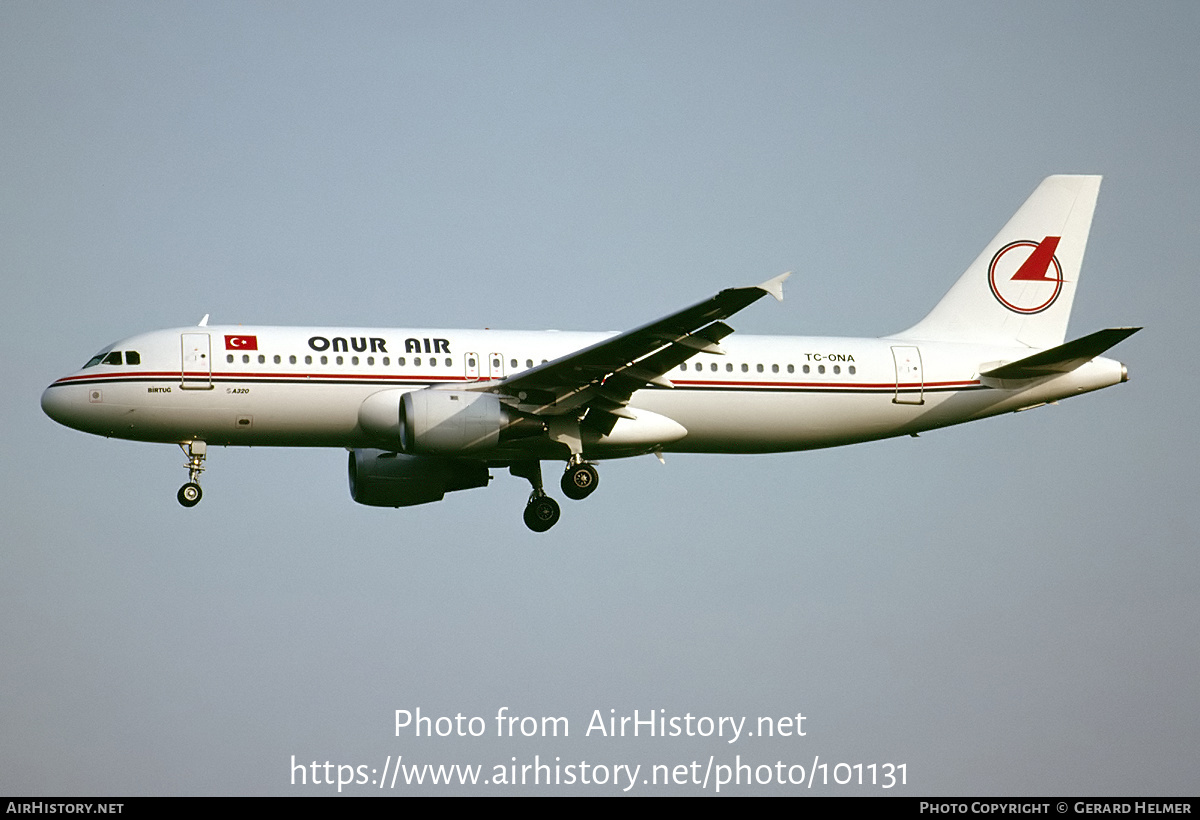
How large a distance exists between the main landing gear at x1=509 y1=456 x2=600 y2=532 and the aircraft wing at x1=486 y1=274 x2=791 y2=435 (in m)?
1.08

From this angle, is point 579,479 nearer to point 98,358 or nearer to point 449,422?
point 449,422

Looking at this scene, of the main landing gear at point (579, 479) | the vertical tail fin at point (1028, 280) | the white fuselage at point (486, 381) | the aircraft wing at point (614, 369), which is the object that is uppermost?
the vertical tail fin at point (1028, 280)

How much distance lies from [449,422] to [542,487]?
541 centimetres

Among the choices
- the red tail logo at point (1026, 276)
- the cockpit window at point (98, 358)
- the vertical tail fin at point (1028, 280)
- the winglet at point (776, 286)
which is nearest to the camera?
the winglet at point (776, 286)

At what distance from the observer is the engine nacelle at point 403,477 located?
1528 inches

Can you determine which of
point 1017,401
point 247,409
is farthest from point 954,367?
point 247,409

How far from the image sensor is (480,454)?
3469cm

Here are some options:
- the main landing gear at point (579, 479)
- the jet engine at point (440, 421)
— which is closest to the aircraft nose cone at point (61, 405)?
the jet engine at point (440, 421)

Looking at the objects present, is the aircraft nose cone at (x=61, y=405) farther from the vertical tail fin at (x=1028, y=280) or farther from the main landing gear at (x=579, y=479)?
the vertical tail fin at (x=1028, y=280)

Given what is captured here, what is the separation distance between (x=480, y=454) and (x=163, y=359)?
7251 mm

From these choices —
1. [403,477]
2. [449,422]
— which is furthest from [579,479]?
[403,477]

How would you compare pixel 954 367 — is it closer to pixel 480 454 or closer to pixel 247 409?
pixel 480 454

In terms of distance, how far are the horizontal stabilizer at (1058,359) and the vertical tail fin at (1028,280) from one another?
82.4 inches

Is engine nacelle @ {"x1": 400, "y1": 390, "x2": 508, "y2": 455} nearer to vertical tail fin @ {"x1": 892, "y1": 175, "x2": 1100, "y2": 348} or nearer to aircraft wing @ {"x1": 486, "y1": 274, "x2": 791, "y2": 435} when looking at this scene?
aircraft wing @ {"x1": 486, "y1": 274, "x2": 791, "y2": 435}
